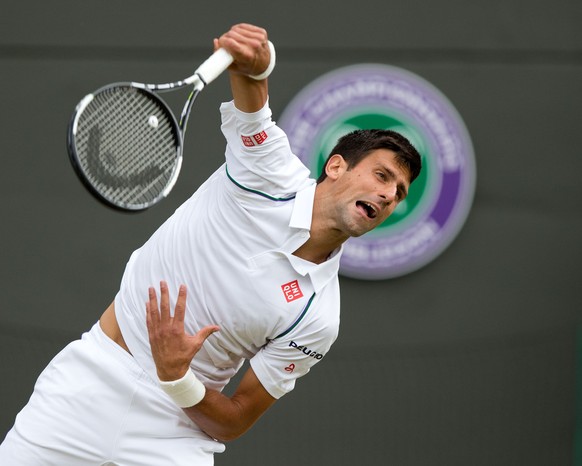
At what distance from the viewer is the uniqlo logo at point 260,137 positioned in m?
3.65

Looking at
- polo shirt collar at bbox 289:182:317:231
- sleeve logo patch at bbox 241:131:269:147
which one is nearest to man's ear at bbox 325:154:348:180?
polo shirt collar at bbox 289:182:317:231

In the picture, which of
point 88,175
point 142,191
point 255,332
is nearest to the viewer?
point 88,175

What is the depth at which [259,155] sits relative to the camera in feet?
12.1

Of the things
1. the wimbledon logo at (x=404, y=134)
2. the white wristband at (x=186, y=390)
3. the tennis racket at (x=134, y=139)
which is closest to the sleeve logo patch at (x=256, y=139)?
the tennis racket at (x=134, y=139)

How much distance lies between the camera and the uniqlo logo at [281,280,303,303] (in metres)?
3.78

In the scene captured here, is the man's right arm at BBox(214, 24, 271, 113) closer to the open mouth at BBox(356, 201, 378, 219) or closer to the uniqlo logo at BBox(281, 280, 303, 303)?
the open mouth at BBox(356, 201, 378, 219)

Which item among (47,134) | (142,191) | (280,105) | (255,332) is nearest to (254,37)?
(142,191)

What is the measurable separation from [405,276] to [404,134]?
2.53 ft

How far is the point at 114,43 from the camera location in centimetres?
654

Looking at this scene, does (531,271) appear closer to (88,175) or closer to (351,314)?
(351,314)

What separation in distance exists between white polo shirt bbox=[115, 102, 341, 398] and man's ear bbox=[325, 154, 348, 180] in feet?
0.31

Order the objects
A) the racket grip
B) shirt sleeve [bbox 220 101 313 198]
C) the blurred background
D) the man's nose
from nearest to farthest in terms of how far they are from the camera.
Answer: the racket grip
shirt sleeve [bbox 220 101 313 198]
the man's nose
the blurred background

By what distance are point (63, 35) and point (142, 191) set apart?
325 centimetres

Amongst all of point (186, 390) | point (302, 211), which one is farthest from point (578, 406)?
point (186, 390)
